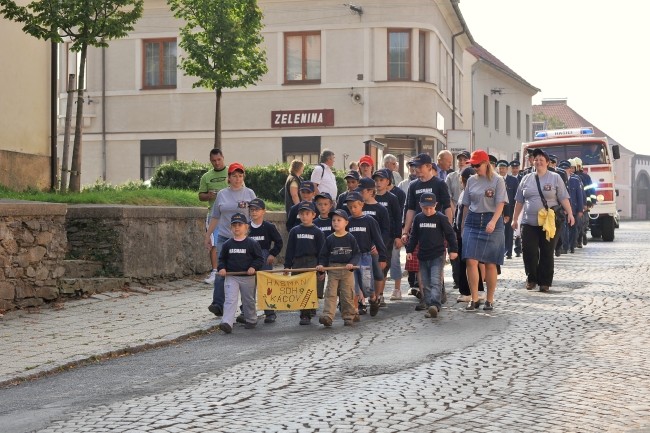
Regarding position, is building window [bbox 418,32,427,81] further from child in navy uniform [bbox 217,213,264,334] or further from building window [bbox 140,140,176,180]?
child in navy uniform [bbox 217,213,264,334]

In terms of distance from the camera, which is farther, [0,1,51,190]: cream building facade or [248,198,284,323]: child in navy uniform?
[0,1,51,190]: cream building facade

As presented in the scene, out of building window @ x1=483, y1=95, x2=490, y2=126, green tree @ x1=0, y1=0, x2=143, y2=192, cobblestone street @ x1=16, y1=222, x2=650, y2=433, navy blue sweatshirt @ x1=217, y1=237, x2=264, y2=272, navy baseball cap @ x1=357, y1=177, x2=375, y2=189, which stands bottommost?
cobblestone street @ x1=16, y1=222, x2=650, y2=433

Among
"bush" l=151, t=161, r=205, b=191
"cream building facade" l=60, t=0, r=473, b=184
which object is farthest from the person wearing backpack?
"cream building facade" l=60, t=0, r=473, b=184

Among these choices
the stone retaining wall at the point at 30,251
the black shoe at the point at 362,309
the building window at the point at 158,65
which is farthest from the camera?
the building window at the point at 158,65

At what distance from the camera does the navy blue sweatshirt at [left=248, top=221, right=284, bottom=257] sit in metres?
13.4

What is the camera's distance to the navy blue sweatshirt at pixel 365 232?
1350 centimetres

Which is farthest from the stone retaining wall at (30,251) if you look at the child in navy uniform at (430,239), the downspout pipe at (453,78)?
the downspout pipe at (453,78)

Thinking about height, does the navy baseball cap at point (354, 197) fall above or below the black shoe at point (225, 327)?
above

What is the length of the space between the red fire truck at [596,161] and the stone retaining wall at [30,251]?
66.0 feet

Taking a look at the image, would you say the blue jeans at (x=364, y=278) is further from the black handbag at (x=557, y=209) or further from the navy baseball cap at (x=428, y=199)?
the black handbag at (x=557, y=209)

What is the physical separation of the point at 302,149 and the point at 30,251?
26.4 m

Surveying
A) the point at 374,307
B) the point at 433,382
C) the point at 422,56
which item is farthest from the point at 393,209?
the point at 422,56

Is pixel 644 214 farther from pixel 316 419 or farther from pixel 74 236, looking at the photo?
pixel 316 419

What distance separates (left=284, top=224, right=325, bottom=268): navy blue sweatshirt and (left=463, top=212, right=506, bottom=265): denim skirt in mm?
1781
